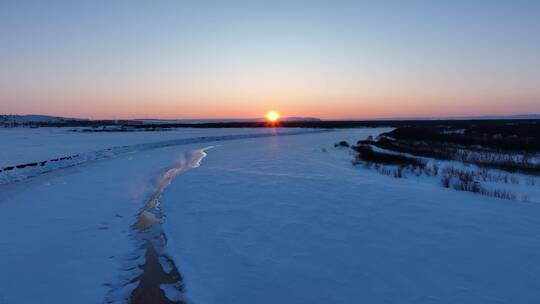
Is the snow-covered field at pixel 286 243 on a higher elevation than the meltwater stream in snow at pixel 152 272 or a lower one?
higher

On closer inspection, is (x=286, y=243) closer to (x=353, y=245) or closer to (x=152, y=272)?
(x=353, y=245)

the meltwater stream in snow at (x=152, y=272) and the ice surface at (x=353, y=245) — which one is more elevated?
the ice surface at (x=353, y=245)

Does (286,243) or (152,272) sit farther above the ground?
(286,243)

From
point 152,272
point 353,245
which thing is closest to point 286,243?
point 353,245

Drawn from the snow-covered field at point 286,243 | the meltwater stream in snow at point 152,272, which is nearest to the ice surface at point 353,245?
the snow-covered field at point 286,243

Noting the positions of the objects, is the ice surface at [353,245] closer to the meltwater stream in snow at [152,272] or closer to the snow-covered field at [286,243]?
the snow-covered field at [286,243]

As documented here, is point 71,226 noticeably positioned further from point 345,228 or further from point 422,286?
point 422,286

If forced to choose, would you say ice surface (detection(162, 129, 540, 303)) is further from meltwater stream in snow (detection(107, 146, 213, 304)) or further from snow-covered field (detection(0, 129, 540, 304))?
meltwater stream in snow (detection(107, 146, 213, 304))

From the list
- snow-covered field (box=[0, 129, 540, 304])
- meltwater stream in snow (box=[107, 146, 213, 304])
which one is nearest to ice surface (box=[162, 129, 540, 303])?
snow-covered field (box=[0, 129, 540, 304])

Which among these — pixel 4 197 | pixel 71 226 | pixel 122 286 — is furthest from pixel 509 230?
pixel 4 197
